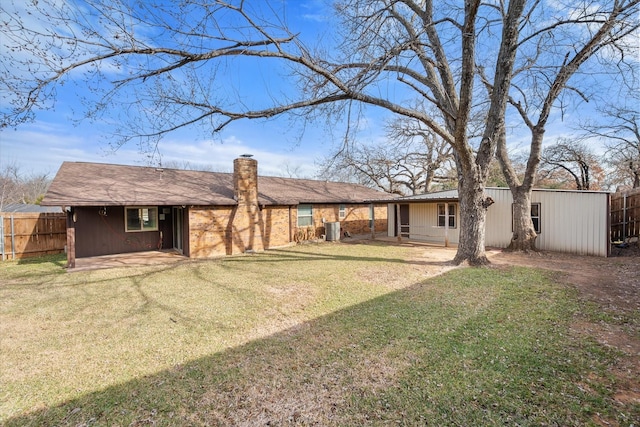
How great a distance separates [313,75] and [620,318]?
7.81 metres

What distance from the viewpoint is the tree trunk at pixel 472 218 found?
8.88 metres

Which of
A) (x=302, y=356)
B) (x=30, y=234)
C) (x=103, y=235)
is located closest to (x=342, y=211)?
(x=103, y=235)

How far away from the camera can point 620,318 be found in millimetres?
4824

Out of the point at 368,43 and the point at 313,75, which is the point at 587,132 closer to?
the point at 368,43

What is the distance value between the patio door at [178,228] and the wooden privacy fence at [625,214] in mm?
17815

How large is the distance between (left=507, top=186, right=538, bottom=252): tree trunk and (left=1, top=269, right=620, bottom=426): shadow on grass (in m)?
7.63

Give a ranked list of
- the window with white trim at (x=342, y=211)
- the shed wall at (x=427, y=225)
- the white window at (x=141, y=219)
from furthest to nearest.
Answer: the window with white trim at (x=342, y=211)
the shed wall at (x=427, y=225)
the white window at (x=141, y=219)

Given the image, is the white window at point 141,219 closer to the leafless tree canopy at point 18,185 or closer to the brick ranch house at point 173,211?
the brick ranch house at point 173,211

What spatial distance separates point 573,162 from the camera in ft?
69.9

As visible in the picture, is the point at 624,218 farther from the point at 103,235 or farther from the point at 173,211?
the point at 103,235

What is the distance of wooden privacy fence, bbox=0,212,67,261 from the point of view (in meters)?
10.8

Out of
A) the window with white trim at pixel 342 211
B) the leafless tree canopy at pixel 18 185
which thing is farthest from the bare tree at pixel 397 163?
the leafless tree canopy at pixel 18 185

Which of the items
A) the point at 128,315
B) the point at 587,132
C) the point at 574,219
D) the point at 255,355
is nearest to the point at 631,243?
the point at 574,219

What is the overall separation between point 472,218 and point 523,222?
3984mm
